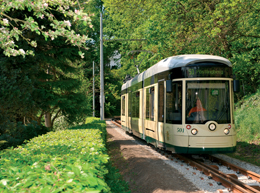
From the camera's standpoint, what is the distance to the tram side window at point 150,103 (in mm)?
12164

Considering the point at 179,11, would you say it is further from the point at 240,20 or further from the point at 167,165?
the point at 167,165

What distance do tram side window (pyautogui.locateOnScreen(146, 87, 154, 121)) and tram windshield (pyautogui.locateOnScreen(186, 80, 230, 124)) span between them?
2733 millimetres

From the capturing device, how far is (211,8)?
707 inches

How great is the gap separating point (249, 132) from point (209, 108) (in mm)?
6286

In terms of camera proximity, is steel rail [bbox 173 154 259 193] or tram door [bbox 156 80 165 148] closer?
steel rail [bbox 173 154 259 193]

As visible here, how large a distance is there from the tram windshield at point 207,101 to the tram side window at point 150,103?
2.73 m

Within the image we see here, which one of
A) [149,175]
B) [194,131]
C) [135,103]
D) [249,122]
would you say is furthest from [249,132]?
[149,175]

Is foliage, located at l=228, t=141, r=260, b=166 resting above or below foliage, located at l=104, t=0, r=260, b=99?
below

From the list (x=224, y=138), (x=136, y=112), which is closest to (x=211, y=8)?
(x=136, y=112)

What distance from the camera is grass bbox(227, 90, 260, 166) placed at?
11523mm

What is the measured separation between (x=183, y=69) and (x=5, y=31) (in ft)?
18.9

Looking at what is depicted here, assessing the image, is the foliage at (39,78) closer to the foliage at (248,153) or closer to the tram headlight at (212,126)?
the tram headlight at (212,126)

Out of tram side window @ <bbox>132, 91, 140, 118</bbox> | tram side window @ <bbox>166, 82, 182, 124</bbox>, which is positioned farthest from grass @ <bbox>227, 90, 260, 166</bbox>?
tram side window @ <bbox>132, 91, 140, 118</bbox>

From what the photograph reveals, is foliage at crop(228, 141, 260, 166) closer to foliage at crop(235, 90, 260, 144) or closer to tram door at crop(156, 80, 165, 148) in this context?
foliage at crop(235, 90, 260, 144)
